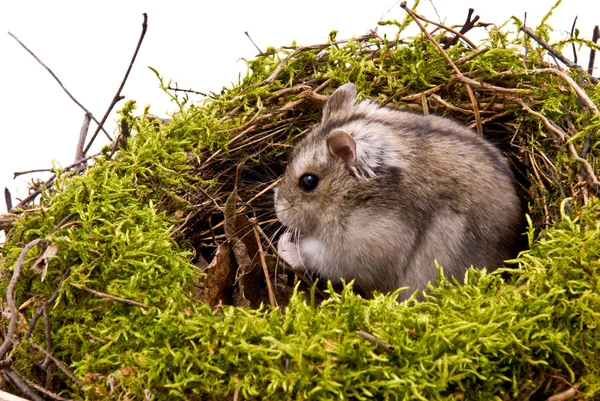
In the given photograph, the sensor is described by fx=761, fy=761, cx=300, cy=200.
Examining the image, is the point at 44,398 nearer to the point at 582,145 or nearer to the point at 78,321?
the point at 78,321

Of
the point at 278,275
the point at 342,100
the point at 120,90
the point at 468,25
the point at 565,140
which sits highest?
the point at 120,90

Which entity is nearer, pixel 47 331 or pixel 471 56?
pixel 47 331

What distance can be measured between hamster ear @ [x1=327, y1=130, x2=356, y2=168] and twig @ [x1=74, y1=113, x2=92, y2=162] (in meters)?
1.85

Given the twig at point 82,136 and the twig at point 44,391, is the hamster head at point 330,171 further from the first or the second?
the twig at point 44,391

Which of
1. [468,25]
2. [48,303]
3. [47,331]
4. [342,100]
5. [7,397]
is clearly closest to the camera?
[7,397]

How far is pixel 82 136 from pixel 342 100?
6.26 ft

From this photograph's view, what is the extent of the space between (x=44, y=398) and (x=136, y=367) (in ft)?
2.13

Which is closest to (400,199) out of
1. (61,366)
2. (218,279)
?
(218,279)

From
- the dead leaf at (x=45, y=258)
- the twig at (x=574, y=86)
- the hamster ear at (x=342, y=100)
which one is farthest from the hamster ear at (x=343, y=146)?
the dead leaf at (x=45, y=258)

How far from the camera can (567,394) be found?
10.4 ft

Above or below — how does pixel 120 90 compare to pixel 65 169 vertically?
above

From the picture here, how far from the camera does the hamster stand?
4750 millimetres

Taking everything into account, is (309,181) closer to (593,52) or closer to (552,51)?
(552,51)

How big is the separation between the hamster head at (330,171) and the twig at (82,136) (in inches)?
57.3
